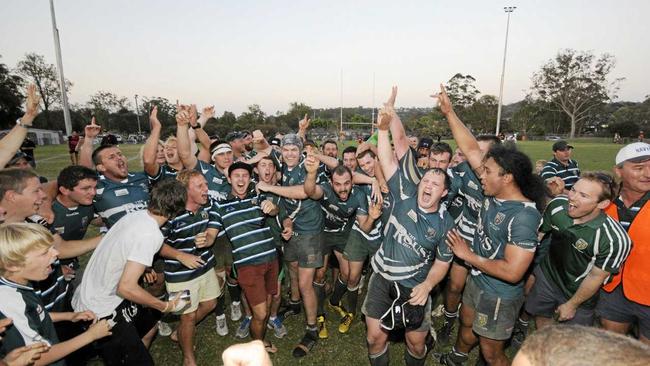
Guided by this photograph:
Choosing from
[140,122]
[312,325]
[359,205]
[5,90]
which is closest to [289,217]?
[359,205]

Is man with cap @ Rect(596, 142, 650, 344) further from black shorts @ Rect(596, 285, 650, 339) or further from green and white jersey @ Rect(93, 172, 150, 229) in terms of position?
green and white jersey @ Rect(93, 172, 150, 229)

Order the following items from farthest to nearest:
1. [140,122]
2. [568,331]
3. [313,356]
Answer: [140,122]
[313,356]
[568,331]

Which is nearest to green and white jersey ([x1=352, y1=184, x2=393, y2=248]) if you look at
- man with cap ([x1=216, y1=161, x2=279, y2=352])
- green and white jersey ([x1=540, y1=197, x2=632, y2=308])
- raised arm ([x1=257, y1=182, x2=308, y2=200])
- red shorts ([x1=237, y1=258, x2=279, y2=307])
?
raised arm ([x1=257, y1=182, x2=308, y2=200])

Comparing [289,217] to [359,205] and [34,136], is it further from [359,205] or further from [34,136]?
[34,136]

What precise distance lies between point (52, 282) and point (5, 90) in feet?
244

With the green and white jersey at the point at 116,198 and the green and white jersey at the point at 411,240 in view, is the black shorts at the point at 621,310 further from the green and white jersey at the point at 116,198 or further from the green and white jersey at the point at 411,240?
the green and white jersey at the point at 116,198

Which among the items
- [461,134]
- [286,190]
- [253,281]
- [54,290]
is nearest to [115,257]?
[54,290]

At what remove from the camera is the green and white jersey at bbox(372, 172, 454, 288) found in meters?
3.31

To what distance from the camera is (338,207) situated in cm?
492

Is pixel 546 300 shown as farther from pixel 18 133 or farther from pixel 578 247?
pixel 18 133

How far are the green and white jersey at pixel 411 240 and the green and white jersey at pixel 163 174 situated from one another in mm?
3637

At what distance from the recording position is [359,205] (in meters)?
4.93

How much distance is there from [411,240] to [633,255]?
7.41 ft

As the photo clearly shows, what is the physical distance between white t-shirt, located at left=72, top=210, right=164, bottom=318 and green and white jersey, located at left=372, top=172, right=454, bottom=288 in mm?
2268
